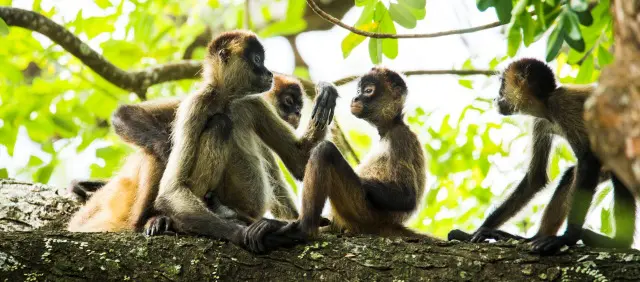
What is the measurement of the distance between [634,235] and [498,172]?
3.97m

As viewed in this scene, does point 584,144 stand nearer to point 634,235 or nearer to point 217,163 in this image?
point 634,235

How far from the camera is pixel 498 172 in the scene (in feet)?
34.5

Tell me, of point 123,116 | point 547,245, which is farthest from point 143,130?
point 547,245

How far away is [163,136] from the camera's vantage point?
7.69 metres

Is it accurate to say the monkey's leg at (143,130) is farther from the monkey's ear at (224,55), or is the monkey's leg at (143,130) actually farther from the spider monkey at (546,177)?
the spider monkey at (546,177)

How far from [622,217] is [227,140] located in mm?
3781

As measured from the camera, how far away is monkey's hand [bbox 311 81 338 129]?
745cm

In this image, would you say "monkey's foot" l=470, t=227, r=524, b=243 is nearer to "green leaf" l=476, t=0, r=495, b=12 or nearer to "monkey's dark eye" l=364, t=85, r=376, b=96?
"monkey's dark eye" l=364, t=85, r=376, b=96

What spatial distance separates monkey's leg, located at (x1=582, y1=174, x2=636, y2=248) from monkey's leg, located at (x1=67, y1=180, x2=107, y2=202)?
5599mm

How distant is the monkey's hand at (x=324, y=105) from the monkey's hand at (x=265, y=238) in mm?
1880

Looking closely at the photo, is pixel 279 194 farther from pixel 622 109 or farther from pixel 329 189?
pixel 622 109

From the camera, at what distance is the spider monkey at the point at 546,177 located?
6.17 m

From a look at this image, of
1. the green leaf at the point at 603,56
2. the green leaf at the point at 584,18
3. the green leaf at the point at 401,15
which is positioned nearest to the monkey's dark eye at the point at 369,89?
the green leaf at the point at 401,15

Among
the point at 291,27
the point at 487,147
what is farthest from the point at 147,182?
the point at 487,147
